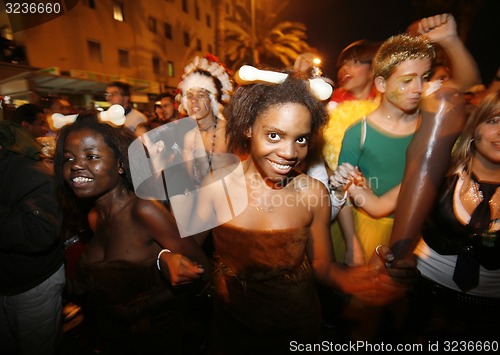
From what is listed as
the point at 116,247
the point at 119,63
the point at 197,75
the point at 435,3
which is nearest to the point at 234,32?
the point at 119,63

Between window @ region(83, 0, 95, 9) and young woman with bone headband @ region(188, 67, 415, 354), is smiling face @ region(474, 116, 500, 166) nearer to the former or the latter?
young woman with bone headband @ region(188, 67, 415, 354)

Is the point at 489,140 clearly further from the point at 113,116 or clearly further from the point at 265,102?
the point at 113,116

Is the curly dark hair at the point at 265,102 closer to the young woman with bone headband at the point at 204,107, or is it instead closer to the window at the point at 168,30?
the young woman with bone headband at the point at 204,107

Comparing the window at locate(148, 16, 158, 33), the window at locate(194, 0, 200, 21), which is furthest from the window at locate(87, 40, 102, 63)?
the window at locate(194, 0, 200, 21)

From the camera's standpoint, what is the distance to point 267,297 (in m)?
1.74

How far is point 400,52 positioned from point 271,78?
1065 millimetres

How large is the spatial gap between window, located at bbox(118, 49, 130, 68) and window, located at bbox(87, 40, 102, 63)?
1.72m

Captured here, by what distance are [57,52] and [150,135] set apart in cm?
1450

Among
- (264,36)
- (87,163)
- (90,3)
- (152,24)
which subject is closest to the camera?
(87,163)

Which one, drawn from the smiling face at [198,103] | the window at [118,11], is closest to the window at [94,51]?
the window at [118,11]

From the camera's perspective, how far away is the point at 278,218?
1.85 metres

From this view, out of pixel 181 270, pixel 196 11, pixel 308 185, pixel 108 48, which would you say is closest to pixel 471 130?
pixel 308 185

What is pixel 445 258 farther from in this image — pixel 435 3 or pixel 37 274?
pixel 37 274

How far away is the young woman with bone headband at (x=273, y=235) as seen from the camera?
168 centimetres
